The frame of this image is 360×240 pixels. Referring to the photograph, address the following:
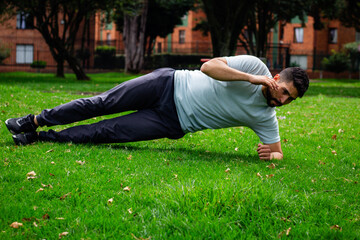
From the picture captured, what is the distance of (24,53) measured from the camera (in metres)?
40.8

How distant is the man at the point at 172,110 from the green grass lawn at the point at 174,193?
208mm

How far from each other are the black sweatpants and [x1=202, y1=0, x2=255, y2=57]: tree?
15365 mm

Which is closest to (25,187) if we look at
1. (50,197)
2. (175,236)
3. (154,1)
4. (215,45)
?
(50,197)

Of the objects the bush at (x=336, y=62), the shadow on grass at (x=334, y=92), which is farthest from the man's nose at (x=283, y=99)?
the bush at (x=336, y=62)

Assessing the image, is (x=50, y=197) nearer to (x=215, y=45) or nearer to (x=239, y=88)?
(x=239, y=88)

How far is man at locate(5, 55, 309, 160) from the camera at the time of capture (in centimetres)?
484

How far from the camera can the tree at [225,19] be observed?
65.3 feet

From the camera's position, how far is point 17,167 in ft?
14.0

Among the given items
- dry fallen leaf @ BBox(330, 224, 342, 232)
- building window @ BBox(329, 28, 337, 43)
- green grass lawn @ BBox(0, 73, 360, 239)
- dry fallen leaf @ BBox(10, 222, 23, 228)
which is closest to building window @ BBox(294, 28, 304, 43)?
building window @ BBox(329, 28, 337, 43)

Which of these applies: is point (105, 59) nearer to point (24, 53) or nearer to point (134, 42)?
point (24, 53)

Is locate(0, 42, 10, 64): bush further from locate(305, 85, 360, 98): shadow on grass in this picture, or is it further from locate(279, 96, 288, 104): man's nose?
locate(279, 96, 288, 104): man's nose

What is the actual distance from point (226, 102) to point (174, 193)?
1721 mm

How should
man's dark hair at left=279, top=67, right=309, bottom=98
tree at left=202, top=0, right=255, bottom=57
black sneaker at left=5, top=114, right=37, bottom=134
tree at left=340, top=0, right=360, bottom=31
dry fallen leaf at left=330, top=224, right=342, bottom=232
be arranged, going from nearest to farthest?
dry fallen leaf at left=330, top=224, right=342, bottom=232
man's dark hair at left=279, top=67, right=309, bottom=98
black sneaker at left=5, top=114, right=37, bottom=134
tree at left=202, top=0, right=255, bottom=57
tree at left=340, top=0, right=360, bottom=31

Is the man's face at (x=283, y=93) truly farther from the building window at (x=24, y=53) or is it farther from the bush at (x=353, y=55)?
the building window at (x=24, y=53)
